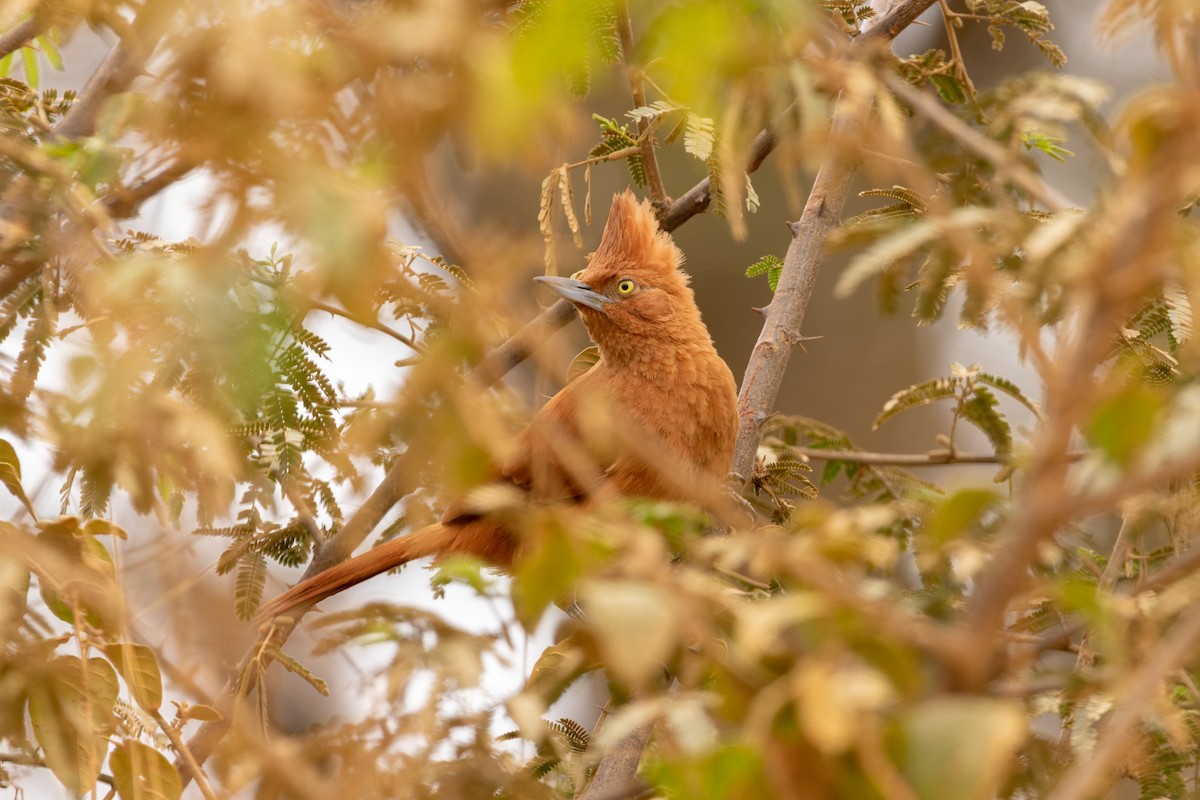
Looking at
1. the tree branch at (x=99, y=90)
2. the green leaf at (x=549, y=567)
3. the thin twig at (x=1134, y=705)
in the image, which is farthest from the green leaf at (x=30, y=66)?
the thin twig at (x=1134, y=705)

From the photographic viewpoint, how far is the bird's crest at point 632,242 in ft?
14.1

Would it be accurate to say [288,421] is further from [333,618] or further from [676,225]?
[676,225]

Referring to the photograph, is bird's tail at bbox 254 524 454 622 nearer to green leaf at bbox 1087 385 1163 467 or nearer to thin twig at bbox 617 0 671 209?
thin twig at bbox 617 0 671 209

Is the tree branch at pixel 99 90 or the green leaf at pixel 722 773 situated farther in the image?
the tree branch at pixel 99 90

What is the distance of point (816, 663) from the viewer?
1014 mm

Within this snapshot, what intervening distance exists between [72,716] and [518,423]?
32.2 inches

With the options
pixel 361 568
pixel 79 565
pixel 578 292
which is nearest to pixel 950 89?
pixel 578 292

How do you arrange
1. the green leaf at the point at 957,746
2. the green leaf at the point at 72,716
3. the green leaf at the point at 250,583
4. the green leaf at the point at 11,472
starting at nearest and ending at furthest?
the green leaf at the point at 957,746 < the green leaf at the point at 72,716 < the green leaf at the point at 11,472 < the green leaf at the point at 250,583

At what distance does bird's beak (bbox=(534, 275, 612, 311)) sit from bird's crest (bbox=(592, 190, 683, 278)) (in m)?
0.13

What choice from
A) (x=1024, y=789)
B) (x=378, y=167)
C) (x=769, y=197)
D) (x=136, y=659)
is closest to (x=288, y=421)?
(x=136, y=659)

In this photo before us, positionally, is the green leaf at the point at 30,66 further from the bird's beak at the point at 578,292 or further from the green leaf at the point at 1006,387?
the green leaf at the point at 1006,387

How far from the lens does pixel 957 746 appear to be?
886 millimetres

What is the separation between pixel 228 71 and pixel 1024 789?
1462 millimetres

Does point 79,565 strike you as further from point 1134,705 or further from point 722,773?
point 1134,705
